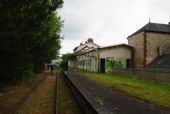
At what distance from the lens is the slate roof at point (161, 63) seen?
39.9 m

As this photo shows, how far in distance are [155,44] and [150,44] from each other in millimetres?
1127

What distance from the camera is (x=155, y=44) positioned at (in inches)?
1837

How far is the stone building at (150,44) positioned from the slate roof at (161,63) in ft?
2.73

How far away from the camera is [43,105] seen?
14.6 meters

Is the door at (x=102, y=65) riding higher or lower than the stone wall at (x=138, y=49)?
lower

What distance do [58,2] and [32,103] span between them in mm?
6134

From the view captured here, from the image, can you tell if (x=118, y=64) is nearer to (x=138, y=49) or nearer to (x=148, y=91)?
(x=138, y=49)

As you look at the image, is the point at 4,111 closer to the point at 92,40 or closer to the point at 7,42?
the point at 7,42

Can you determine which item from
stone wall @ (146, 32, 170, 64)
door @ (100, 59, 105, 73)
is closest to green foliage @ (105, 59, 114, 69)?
door @ (100, 59, 105, 73)

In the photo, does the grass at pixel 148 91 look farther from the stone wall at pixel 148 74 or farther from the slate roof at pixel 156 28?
the slate roof at pixel 156 28

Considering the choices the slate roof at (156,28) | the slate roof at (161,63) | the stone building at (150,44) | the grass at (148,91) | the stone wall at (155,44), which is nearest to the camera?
the grass at (148,91)

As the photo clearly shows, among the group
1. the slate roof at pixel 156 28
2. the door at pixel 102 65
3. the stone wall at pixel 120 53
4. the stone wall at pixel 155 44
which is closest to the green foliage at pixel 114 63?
the stone wall at pixel 120 53

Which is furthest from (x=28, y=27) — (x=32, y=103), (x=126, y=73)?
(x=126, y=73)

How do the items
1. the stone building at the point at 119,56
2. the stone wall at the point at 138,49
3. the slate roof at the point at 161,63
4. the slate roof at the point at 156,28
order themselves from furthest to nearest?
the stone building at the point at 119,56 → the slate roof at the point at 156,28 → the stone wall at the point at 138,49 → the slate roof at the point at 161,63
